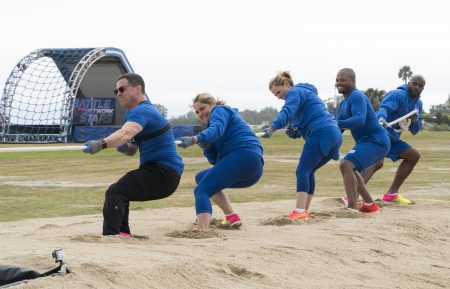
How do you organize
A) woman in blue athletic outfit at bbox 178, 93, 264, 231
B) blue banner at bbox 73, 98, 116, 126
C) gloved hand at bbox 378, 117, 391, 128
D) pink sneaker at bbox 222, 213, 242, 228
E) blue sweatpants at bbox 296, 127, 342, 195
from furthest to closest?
blue banner at bbox 73, 98, 116, 126 < gloved hand at bbox 378, 117, 391, 128 < blue sweatpants at bbox 296, 127, 342, 195 < pink sneaker at bbox 222, 213, 242, 228 < woman in blue athletic outfit at bbox 178, 93, 264, 231

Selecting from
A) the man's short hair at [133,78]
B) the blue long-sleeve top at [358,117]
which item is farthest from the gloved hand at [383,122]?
the man's short hair at [133,78]

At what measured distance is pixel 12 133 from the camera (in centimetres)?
4909

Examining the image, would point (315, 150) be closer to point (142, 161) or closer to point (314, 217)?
point (314, 217)

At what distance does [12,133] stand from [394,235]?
43.1m

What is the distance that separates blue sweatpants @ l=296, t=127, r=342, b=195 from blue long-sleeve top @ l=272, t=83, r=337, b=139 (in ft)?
0.26

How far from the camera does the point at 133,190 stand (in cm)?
747

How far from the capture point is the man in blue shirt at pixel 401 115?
11641 millimetres

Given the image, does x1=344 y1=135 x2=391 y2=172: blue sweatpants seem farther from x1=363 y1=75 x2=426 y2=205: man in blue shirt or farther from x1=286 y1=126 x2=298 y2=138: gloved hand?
x1=363 y1=75 x2=426 y2=205: man in blue shirt

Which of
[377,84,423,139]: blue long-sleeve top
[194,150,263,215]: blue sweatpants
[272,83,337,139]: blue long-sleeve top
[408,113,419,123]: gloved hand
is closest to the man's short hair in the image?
[194,150,263,215]: blue sweatpants

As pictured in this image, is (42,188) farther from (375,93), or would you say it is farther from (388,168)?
(375,93)

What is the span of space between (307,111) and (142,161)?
2.46m

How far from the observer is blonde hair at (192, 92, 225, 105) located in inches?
328

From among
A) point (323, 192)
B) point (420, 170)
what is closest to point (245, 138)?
point (323, 192)

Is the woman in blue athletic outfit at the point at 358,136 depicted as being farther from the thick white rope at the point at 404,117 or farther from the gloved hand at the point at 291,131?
the thick white rope at the point at 404,117
